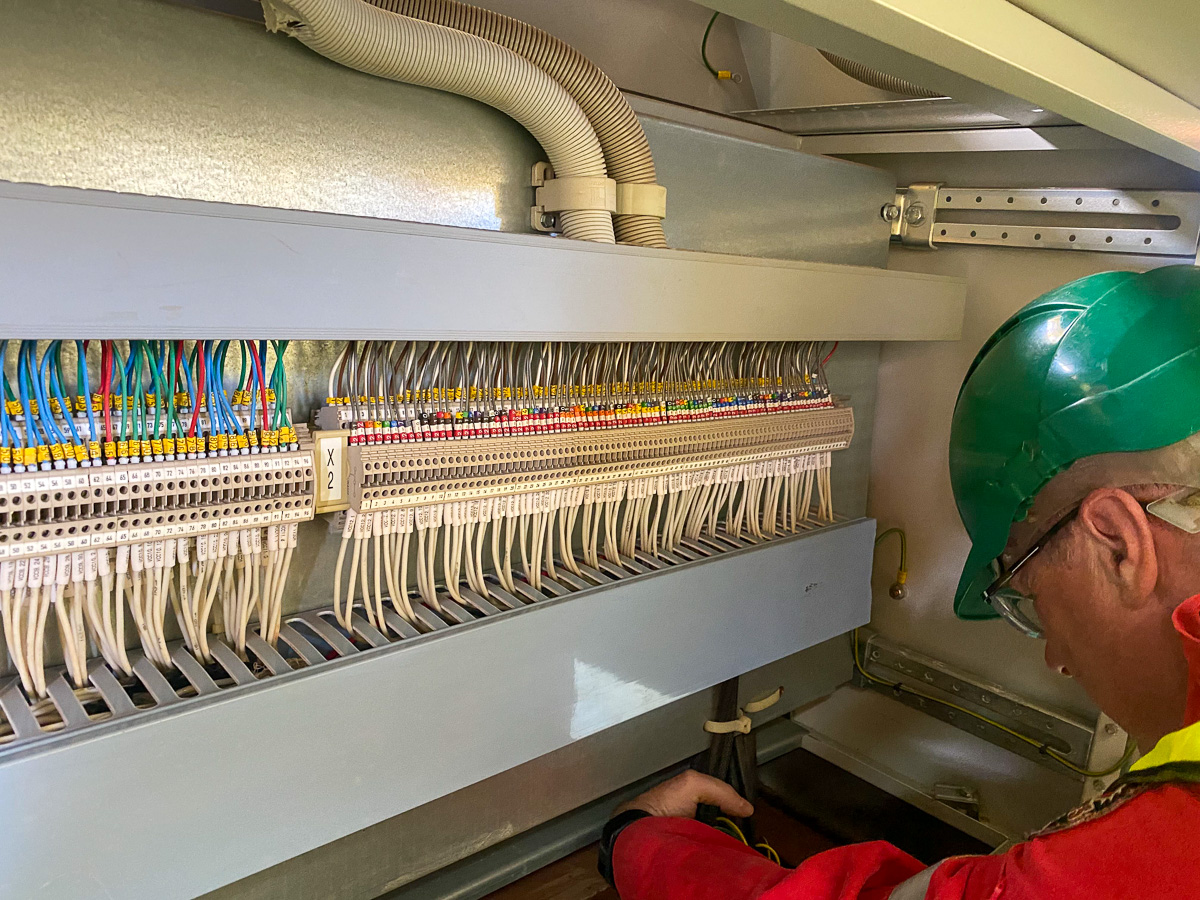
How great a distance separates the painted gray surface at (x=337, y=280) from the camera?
754 millimetres

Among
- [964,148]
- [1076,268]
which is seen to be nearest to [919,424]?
[1076,268]

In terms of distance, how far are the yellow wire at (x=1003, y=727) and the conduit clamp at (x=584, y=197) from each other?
1431 millimetres

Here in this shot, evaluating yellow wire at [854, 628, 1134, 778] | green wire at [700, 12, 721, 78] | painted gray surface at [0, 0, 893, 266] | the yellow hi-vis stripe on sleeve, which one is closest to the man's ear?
the yellow hi-vis stripe on sleeve

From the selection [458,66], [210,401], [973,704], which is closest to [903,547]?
[973,704]

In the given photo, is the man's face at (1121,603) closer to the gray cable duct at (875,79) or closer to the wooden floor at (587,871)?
the wooden floor at (587,871)

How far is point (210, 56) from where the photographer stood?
1.03 m

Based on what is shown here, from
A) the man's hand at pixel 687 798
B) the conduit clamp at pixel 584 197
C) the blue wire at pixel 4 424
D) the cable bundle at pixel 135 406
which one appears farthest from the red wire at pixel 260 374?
the man's hand at pixel 687 798

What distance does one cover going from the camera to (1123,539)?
823mm

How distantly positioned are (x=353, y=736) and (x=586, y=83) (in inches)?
40.6

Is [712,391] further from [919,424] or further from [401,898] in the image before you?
[401,898]

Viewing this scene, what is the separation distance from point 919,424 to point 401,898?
159cm

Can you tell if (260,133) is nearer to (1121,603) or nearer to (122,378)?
(122,378)

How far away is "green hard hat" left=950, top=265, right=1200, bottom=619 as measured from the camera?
0.84 m

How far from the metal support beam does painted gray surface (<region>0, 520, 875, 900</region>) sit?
0.90 meters
